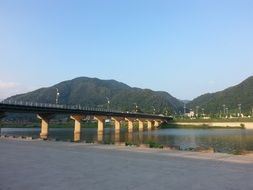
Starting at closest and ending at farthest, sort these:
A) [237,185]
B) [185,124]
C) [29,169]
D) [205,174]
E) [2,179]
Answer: [237,185] → [2,179] → [205,174] → [29,169] → [185,124]

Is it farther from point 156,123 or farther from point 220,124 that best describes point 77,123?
point 220,124

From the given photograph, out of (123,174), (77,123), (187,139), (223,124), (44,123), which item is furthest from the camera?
(223,124)

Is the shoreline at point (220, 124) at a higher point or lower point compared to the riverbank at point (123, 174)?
higher

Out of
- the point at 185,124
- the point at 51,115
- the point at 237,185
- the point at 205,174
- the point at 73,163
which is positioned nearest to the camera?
the point at 237,185

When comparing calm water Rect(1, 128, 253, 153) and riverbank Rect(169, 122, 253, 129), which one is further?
riverbank Rect(169, 122, 253, 129)

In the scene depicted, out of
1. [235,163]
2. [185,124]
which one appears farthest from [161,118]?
[235,163]

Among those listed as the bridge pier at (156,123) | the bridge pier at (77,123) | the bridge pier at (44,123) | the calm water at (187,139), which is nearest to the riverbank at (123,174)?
the calm water at (187,139)

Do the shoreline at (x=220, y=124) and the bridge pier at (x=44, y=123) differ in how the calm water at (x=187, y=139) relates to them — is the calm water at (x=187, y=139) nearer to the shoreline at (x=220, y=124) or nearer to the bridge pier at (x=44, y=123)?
the bridge pier at (x=44, y=123)

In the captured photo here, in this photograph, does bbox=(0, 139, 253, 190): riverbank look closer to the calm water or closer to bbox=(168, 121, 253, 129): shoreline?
the calm water

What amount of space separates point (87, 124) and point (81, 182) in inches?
6356

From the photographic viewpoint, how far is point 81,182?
12.2 m

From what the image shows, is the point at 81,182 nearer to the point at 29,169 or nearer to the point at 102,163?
the point at 29,169

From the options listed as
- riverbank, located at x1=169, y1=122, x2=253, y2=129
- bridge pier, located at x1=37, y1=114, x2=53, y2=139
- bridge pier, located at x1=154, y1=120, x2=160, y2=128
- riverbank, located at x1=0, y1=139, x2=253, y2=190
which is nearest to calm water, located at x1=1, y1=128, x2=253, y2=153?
bridge pier, located at x1=37, y1=114, x2=53, y2=139

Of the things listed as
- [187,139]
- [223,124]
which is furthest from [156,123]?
[187,139]
